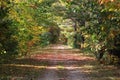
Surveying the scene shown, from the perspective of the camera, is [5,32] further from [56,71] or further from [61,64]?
[61,64]

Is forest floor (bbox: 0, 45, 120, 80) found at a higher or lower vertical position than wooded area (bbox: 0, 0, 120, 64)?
lower

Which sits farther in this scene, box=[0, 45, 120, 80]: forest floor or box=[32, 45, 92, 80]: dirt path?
box=[32, 45, 92, 80]: dirt path

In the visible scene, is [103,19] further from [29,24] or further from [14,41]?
[29,24]

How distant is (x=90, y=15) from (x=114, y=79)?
9.74 meters

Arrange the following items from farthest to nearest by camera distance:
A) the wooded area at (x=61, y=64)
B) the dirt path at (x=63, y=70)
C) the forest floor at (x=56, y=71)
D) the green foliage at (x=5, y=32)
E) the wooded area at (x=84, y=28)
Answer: the wooded area at (x=84, y=28), the green foliage at (x=5, y=32), the wooded area at (x=61, y=64), the dirt path at (x=63, y=70), the forest floor at (x=56, y=71)

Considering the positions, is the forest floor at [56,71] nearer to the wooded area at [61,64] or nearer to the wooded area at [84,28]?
the wooded area at [61,64]

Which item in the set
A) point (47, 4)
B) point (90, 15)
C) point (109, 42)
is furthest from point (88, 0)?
point (47, 4)

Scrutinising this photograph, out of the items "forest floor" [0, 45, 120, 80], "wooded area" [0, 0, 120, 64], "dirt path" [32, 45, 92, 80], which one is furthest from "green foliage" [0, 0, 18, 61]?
"dirt path" [32, 45, 92, 80]

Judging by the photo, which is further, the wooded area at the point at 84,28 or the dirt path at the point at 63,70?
the wooded area at the point at 84,28

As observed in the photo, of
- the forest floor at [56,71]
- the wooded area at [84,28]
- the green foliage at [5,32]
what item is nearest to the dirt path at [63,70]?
the forest floor at [56,71]

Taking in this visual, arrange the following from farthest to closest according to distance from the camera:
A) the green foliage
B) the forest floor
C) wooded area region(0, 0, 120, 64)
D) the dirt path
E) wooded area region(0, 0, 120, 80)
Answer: wooded area region(0, 0, 120, 64) → the green foliage → wooded area region(0, 0, 120, 80) → the dirt path → the forest floor

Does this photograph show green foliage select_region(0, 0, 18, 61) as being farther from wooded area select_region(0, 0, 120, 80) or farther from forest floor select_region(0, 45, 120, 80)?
forest floor select_region(0, 45, 120, 80)

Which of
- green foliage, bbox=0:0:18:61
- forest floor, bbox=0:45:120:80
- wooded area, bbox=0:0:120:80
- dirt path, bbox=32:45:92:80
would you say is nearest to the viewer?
forest floor, bbox=0:45:120:80

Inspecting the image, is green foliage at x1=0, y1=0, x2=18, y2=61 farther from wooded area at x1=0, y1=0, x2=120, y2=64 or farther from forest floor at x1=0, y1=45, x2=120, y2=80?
forest floor at x1=0, y1=45, x2=120, y2=80
